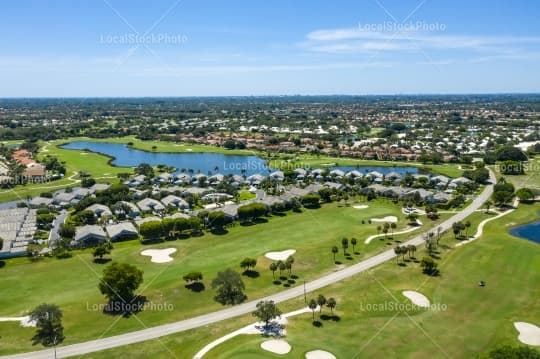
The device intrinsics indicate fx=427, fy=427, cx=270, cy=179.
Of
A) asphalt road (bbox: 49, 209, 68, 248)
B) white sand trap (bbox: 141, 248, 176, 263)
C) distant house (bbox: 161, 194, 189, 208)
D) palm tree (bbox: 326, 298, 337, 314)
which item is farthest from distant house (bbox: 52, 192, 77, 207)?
palm tree (bbox: 326, 298, 337, 314)

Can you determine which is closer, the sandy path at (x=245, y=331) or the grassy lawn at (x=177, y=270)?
the sandy path at (x=245, y=331)

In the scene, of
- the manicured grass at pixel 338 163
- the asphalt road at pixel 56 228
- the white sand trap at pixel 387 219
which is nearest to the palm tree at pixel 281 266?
the white sand trap at pixel 387 219

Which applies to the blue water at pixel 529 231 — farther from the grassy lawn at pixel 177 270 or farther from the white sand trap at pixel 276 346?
the white sand trap at pixel 276 346

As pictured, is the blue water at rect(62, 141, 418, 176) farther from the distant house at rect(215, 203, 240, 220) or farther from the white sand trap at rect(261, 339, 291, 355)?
the white sand trap at rect(261, 339, 291, 355)

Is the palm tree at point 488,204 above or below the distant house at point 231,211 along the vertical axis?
below

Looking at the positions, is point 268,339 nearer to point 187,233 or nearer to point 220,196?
point 187,233

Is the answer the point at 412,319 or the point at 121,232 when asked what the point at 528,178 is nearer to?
the point at 412,319
